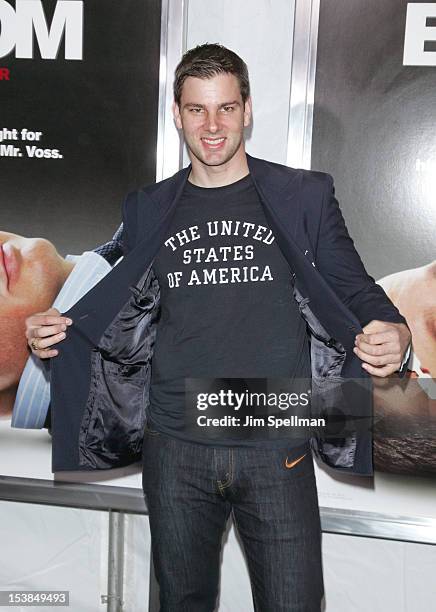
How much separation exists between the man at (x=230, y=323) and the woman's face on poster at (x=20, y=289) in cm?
59

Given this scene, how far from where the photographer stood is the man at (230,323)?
65.0 inches

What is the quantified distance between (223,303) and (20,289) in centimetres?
100

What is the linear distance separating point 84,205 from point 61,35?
1.94ft

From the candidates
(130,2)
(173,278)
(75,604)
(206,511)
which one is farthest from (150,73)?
(75,604)

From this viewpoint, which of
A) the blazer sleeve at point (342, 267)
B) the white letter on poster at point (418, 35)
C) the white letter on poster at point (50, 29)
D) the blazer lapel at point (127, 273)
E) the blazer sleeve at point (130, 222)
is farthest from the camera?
the white letter on poster at point (50, 29)

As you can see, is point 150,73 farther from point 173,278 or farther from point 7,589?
point 7,589

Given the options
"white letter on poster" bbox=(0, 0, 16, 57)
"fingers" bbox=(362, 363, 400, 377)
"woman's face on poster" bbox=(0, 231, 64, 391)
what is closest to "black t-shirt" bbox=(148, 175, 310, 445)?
"fingers" bbox=(362, 363, 400, 377)

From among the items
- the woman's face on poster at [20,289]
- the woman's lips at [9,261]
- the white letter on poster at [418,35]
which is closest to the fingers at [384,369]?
the white letter on poster at [418,35]

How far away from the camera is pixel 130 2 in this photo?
2.19 meters

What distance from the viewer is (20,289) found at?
2.36m

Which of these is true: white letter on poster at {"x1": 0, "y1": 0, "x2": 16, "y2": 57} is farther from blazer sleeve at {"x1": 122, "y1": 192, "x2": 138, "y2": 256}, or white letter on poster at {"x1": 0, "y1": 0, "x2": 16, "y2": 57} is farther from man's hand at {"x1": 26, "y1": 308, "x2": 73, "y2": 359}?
man's hand at {"x1": 26, "y1": 308, "x2": 73, "y2": 359}

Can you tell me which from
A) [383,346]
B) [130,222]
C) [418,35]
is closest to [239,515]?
[383,346]

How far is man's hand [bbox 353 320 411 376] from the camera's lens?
1448 mm

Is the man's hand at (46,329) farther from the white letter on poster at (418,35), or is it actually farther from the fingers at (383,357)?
the white letter on poster at (418,35)
